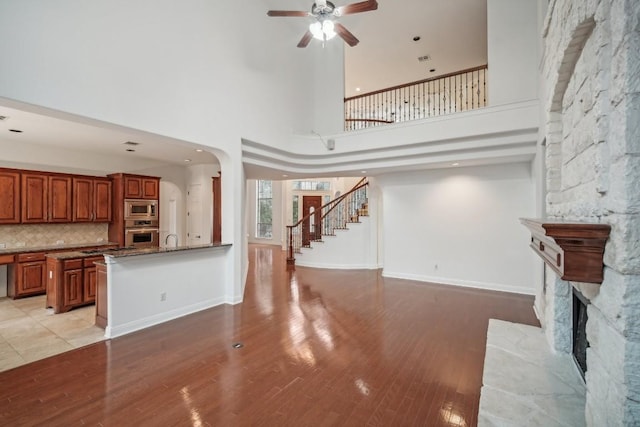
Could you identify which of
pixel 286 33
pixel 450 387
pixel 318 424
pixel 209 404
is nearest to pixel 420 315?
pixel 450 387

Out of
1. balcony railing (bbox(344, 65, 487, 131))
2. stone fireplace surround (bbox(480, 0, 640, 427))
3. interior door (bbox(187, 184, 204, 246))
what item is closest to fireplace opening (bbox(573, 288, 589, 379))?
stone fireplace surround (bbox(480, 0, 640, 427))

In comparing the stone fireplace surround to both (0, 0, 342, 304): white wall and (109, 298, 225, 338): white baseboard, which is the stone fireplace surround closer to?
(109, 298, 225, 338): white baseboard

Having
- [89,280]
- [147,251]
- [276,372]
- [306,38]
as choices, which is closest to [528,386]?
[276,372]

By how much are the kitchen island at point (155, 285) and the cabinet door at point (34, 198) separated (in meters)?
2.81

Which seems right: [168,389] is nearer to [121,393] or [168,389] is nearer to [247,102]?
[121,393]

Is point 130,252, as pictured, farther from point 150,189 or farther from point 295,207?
point 295,207

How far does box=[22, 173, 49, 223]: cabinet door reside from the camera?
542 centimetres

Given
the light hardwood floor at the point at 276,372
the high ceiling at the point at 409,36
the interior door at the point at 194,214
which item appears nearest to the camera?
the light hardwood floor at the point at 276,372

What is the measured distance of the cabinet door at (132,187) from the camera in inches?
257

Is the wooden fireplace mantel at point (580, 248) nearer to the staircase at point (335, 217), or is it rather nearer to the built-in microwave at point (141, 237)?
the staircase at point (335, 217)

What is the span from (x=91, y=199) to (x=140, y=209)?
0.93m

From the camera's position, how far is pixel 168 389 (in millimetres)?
2611

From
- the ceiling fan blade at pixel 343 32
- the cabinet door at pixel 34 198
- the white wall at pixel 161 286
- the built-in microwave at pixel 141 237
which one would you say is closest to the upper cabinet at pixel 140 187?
the built-in microwave at pixel 141 237

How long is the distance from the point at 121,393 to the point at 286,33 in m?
6.81
